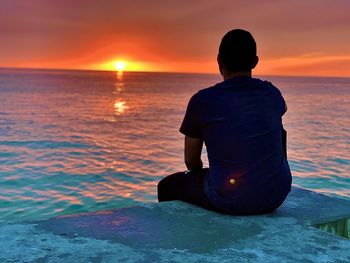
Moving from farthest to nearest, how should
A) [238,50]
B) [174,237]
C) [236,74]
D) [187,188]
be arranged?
[187,188]
[236,74]
[238,50]
[174,237]

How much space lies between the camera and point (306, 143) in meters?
23.2

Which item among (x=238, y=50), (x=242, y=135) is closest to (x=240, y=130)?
(x=242, y=135)

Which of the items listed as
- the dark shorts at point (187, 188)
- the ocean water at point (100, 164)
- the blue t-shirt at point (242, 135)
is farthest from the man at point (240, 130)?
the ocean water at point (100, 164)

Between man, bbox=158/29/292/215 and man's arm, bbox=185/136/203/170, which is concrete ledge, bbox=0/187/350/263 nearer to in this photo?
man, bbox=158/29/292/215

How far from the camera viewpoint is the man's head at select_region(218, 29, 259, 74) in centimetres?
353

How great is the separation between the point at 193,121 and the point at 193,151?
0.31m

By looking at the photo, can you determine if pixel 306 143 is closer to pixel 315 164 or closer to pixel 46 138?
pixel 315 164

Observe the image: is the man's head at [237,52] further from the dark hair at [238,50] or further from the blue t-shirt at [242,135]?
the blue t-shirt at [242,135]

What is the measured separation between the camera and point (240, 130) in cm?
364

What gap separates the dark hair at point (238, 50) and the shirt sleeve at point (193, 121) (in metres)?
0.39

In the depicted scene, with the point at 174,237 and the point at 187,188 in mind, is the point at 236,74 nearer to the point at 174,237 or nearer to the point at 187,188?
the point at 187,188

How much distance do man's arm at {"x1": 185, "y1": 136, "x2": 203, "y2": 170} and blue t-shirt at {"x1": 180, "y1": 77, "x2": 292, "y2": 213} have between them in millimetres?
86

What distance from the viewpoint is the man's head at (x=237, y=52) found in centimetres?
353

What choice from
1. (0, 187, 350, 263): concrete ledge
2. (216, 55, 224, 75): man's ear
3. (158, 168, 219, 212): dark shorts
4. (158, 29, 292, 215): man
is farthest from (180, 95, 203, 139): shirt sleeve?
(0, 187, 350, 263): concrete ledge
